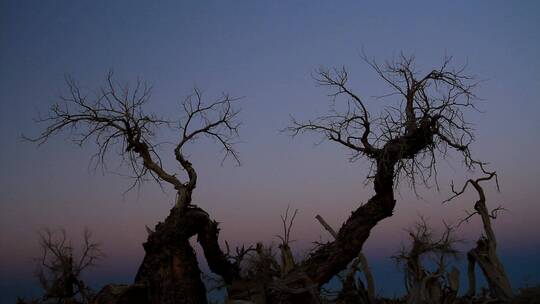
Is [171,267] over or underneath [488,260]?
over

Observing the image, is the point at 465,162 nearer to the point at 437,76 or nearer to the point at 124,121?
the point at 437,76

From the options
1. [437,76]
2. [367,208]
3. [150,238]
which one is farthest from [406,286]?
[150,238]

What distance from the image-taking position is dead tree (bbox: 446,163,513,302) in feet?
40.4

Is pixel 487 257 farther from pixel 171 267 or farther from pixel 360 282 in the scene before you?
pixel 171 267

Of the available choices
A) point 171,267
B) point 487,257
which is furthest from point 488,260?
point 171,267

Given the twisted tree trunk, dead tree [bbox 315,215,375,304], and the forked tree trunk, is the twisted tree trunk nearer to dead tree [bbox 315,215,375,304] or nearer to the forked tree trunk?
dead tree [bbox 315,215,375,304]

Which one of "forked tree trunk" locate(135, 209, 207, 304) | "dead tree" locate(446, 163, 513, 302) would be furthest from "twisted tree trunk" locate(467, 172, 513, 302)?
"forked tree trunk" locate(135, 209, 207, 304)

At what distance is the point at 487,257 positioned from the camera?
12.6m

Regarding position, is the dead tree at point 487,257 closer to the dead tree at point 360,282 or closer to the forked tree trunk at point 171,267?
the dead tree at point 360,282

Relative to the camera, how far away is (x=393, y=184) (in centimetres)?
1277

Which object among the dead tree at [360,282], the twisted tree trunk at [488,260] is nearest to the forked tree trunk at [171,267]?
the dead tree at [360,282]

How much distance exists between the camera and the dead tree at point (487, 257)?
1233cm

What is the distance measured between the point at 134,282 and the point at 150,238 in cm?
106

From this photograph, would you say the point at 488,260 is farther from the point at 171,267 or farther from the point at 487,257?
the point at 171,267
